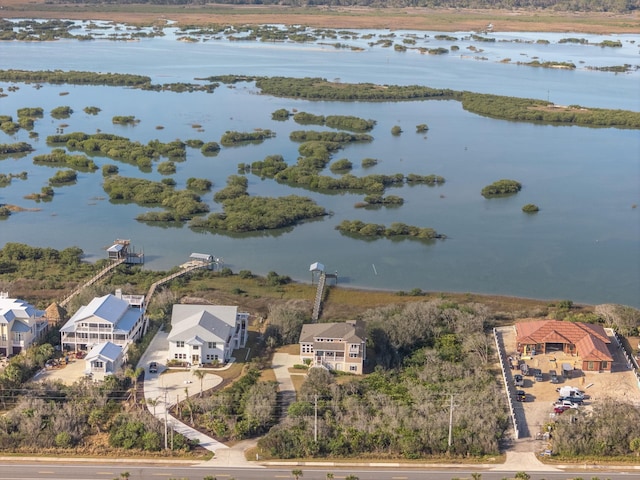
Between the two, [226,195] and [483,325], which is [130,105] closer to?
[226,195]

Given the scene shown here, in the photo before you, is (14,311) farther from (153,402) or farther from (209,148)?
(209,148)

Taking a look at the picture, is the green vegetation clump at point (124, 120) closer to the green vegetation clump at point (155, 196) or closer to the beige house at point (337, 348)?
the green vegetation clump at point (155, 196)

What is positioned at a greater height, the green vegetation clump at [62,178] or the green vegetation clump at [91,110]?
the green vegetation clump at [91,110]

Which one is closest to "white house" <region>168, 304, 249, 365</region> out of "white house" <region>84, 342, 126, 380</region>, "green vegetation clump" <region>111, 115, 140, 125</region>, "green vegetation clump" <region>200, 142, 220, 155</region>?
"white house" <region>84, 342, 126, 380</region>

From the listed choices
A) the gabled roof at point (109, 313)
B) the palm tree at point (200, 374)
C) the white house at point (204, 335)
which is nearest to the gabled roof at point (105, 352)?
the gabled roof at point (109, 313)

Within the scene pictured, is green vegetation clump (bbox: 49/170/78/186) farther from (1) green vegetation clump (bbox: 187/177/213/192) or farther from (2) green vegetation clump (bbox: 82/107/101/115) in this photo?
(2) green vegetation clump (bbox: 82/107/101/115)

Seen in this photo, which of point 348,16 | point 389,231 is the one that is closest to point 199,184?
point 389,231

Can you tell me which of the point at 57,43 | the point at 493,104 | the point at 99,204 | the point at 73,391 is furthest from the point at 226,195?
the point at 57,43
